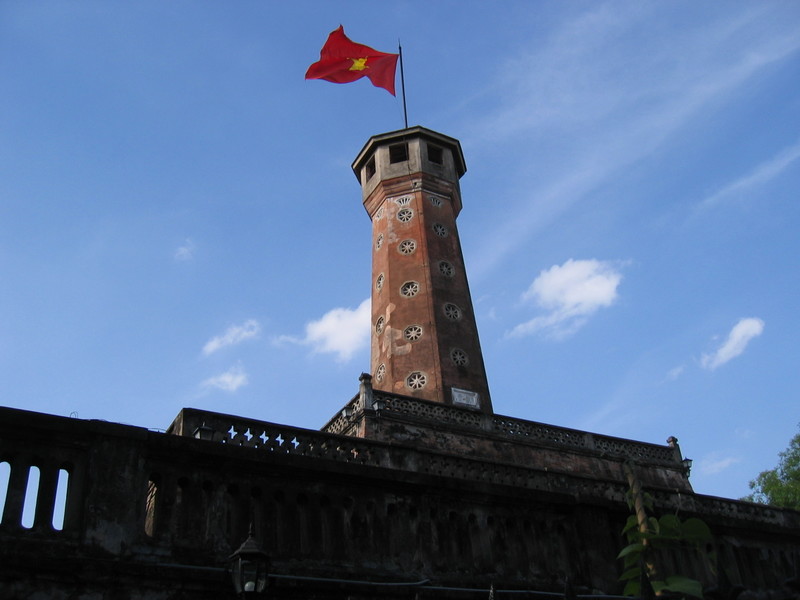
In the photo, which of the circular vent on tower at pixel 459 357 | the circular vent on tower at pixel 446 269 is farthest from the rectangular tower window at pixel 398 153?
the circular vent on tower at pixel 459 357

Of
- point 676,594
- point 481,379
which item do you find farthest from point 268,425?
point 481,379

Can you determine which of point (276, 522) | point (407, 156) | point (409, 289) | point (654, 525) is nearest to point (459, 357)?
point (409, 289)

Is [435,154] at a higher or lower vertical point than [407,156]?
higher

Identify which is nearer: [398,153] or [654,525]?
[654,525]

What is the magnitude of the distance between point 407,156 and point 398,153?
409 millimetres

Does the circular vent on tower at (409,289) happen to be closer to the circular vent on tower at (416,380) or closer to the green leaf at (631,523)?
the circular vent on tower at (416,380)

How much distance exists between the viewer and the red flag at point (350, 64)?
26.4 m

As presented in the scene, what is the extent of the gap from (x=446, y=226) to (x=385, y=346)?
557cm

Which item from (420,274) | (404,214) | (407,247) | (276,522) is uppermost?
(404,214)

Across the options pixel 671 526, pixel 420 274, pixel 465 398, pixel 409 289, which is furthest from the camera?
pixel 420 274

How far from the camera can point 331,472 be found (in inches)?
435

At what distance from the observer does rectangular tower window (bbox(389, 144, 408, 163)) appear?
1171 inches

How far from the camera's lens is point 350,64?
88.4 ft

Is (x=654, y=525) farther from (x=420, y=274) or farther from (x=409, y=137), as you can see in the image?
(x=409, y=137)
